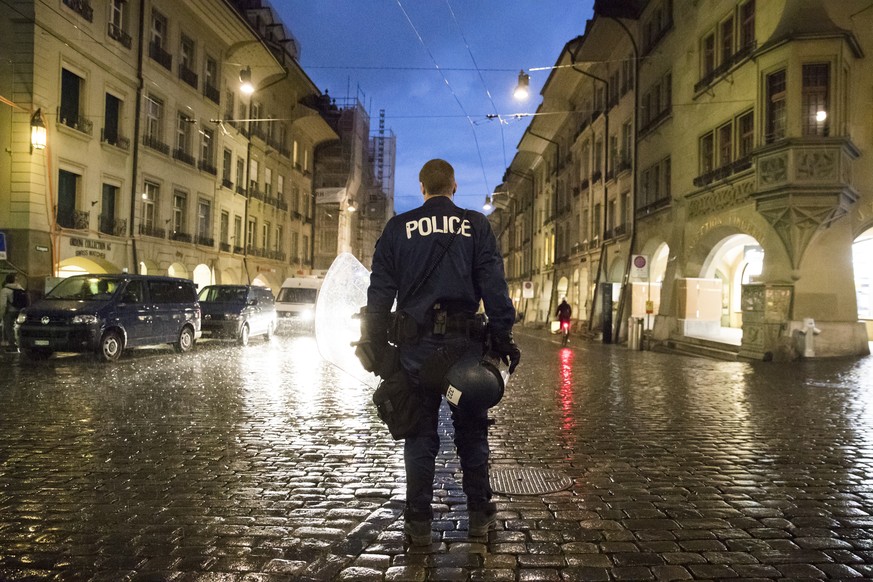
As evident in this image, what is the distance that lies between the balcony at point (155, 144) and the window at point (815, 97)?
76.2 ft

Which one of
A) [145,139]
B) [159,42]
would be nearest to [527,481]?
[145,139]

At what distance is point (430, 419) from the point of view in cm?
364

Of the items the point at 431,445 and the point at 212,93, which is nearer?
the point at 431,445

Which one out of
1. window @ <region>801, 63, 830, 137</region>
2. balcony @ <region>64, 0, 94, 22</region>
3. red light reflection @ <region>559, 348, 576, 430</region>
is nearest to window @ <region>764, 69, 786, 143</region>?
window @ <region>801, 63, 830, 137</region>

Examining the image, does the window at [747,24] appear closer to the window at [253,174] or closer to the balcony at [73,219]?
the balcony at [73,219]

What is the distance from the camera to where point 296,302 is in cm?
2881

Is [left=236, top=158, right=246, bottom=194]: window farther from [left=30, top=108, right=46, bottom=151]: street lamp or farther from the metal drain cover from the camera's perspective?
the metal drain cover

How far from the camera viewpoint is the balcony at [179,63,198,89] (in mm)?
28438

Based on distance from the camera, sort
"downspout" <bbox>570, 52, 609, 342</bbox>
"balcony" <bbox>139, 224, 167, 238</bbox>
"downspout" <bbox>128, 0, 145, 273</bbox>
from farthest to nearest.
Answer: "downspout" <bbox>570, 52, 609, 342</bbox> → "balcony" <bbox>139, 224, 167, 238</bbox> → "downspout" <bbox>128, 0, 145, 273</bbox>

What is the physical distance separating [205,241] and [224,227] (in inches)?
120

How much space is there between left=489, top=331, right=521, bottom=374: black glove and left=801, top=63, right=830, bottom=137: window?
1614 centimetres

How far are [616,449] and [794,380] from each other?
315 inches

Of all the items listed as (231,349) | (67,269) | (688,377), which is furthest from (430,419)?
(67,269)

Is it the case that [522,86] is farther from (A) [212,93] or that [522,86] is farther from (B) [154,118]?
(A) [212,93]
